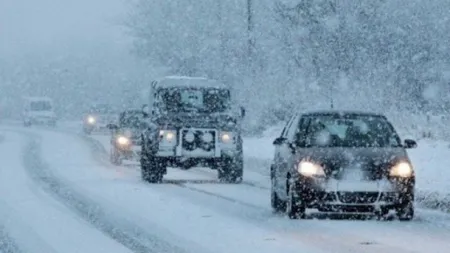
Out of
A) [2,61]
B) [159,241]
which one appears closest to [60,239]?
[159,241]

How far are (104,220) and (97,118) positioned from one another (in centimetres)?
4885

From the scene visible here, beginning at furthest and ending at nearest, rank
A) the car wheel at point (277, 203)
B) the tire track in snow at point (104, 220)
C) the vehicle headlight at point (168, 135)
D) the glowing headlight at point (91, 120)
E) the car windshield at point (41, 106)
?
the car windshield at point (41, 106) < the glowing headlight at point (91, 120) < the vehicle headlight at point (168, 135) < the car wheel at point (277, 203) < the tire track in snow at point (104, 220)

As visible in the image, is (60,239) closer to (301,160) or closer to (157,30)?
(301,160)

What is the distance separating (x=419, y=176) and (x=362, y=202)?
6665 millimetres

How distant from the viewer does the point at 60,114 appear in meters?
106

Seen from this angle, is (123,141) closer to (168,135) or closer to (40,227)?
(168,135)

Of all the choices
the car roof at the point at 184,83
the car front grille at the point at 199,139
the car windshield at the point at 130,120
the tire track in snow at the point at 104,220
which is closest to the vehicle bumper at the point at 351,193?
the tire track in snow at the point at 104,220

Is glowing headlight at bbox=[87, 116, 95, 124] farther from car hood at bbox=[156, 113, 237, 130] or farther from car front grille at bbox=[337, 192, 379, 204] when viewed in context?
car front grille at bbox=[337, 192, 379, 204]

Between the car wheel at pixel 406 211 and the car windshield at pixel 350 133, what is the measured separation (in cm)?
107

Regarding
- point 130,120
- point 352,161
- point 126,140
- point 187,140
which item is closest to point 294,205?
point 352,161

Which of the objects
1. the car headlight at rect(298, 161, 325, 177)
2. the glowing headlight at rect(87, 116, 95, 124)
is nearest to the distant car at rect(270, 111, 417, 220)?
the car headlight at rect(298, 161, 325, 177)

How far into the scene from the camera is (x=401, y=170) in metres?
14.9

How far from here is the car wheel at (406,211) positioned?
14969 millimetres

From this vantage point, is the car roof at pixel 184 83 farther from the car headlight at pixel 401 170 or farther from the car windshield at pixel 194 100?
the car headlight at pixel 401 170
